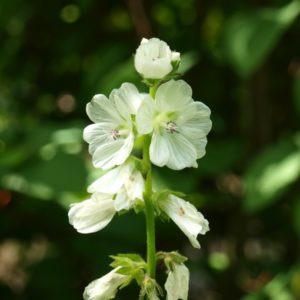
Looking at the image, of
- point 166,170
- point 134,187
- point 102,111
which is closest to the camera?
point 134,187

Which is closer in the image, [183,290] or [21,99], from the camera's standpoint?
[183,290]

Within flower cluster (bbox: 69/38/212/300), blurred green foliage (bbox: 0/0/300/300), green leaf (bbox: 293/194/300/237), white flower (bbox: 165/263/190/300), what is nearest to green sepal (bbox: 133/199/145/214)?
flower cluster (bbox: 69/38/212/300)

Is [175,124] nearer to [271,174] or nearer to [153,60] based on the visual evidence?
[153,60]

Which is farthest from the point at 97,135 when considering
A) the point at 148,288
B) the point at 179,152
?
the point at 148,288

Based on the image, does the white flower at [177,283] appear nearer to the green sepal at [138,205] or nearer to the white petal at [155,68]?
the green sepal at [138,205]

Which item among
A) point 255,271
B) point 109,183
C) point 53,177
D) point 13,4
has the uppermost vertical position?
point 109,183

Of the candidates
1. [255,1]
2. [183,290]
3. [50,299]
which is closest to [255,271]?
[50,299]

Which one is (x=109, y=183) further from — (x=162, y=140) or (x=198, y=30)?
(x=198, y=30)

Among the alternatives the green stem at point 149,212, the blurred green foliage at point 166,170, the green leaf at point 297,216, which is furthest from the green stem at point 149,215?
the green leaf at point 297,216
